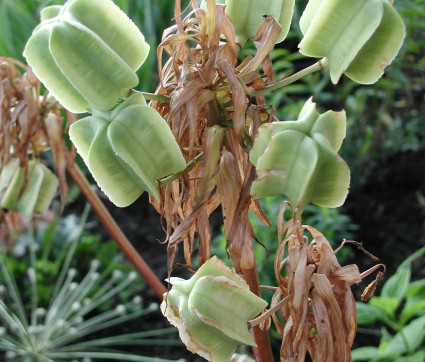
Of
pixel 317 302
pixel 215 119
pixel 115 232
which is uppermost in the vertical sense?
pixel 215 119

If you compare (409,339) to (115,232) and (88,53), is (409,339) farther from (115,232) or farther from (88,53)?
(88,53)

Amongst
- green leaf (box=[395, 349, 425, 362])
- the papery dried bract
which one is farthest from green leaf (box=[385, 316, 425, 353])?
the papery dried bract

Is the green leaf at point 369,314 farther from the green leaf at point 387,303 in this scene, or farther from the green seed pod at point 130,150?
the green seed pod at point 130,150

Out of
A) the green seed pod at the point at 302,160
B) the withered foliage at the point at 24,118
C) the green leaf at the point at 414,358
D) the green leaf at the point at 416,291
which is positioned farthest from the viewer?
the green leaf at the point at 416,291

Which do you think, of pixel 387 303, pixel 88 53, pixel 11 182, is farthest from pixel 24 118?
pixel 387 303

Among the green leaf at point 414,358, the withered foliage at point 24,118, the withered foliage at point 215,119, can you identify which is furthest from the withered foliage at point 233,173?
the green leaf at point 414,358

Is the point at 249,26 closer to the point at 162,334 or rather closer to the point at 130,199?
the point at 130,199
